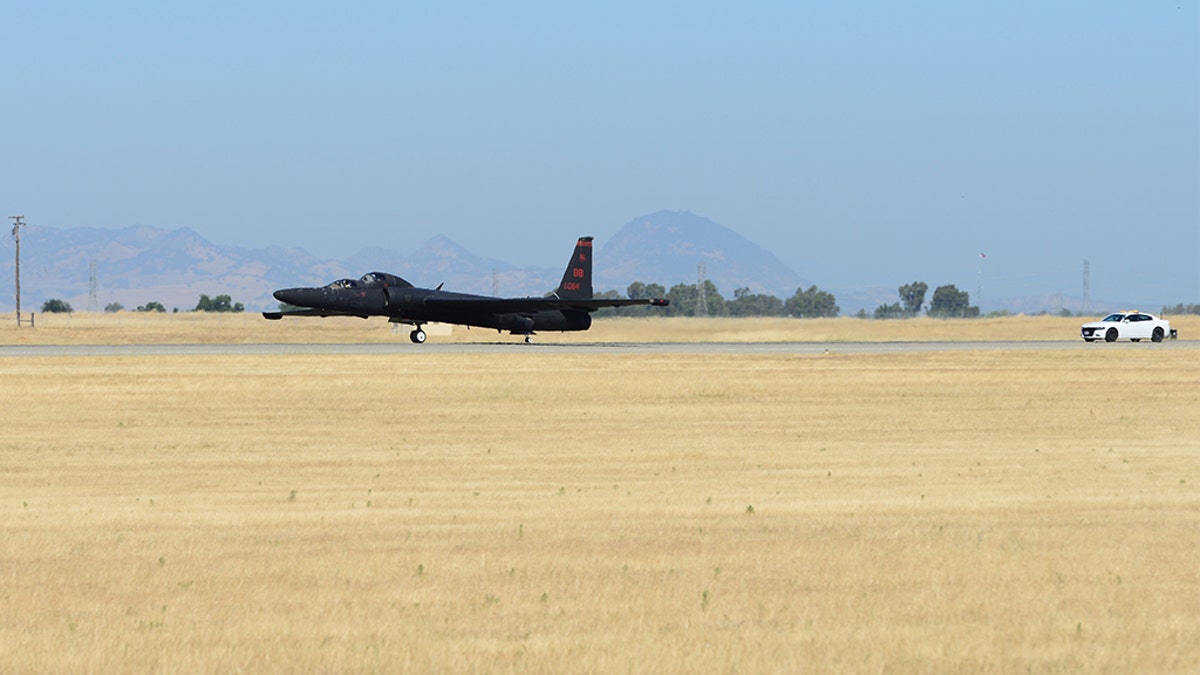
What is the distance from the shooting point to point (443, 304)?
56.0 meters

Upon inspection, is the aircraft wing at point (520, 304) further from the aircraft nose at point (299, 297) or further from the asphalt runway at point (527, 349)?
the aircraft nose at point (299, 297)

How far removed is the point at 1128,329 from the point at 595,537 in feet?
176

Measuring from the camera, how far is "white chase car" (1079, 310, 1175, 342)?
196ft

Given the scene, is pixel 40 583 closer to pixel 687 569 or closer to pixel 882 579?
pixel 687 569

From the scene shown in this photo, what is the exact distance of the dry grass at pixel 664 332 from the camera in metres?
65.0

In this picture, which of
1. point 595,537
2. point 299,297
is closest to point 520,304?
point 299,297

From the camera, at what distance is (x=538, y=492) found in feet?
52.6

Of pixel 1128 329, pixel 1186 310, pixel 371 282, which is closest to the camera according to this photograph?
pixel 371 282

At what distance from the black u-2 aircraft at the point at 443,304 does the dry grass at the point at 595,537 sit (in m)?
25.2

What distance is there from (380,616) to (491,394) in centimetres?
2137

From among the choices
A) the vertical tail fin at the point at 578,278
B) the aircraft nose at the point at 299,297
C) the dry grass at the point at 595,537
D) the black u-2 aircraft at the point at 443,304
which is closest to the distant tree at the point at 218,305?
the vertical tail fin at the point at 578,278

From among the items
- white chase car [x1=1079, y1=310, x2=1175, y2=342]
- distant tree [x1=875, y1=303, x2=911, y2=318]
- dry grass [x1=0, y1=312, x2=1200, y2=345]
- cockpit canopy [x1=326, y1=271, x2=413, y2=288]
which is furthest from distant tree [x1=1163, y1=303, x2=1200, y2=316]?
cockpit canopy [x1=326, y1=271, x2=413, y2=288]

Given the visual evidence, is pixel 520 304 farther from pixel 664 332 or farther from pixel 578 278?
pixel 664 332

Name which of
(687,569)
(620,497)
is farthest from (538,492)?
(687,569)
